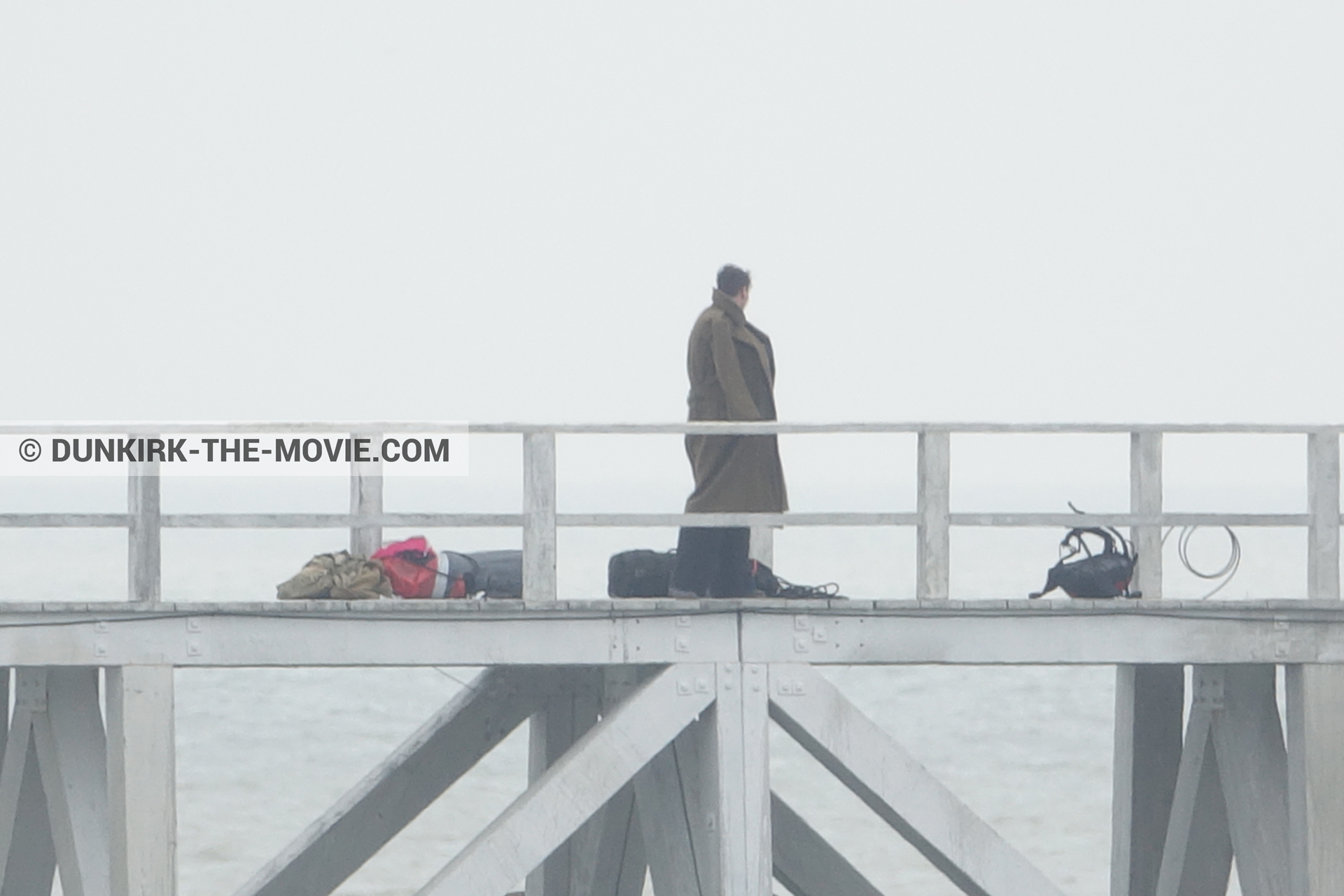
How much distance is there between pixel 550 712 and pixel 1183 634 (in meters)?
4.16

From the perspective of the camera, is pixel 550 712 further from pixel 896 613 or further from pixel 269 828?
pixel 269 828

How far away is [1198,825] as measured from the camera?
1091cm

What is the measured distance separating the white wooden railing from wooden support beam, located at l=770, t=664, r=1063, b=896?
26.0 inches

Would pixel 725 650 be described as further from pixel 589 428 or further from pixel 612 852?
pixel 612 852

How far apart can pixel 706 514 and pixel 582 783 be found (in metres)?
1.29

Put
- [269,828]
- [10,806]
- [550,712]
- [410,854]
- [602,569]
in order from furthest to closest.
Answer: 1. [602,569]
2. [269,828]
3. [410,854]
4. [550,712]
5. [10,806]

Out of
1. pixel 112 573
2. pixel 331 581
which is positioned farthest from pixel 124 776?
pixel 112 573

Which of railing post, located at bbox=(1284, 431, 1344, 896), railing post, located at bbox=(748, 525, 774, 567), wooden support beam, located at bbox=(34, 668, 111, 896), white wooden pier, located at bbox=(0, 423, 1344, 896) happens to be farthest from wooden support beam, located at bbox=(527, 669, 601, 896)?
railing post, located at bbox=(1284, 431, 1344, 896)

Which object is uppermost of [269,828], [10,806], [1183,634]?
[1183,634]

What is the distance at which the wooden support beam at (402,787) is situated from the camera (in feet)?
38.6

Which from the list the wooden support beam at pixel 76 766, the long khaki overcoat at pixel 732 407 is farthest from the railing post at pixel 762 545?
the wooden support beam at pixel 76 766

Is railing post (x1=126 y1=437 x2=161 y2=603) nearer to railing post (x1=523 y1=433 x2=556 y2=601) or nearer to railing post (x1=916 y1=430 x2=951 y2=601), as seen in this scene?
railing post (x1=523 y1=433 x2=556 y2=601)

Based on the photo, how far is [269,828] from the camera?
1302 inches

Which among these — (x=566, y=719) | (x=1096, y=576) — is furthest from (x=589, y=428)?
(x=566, y=719)
